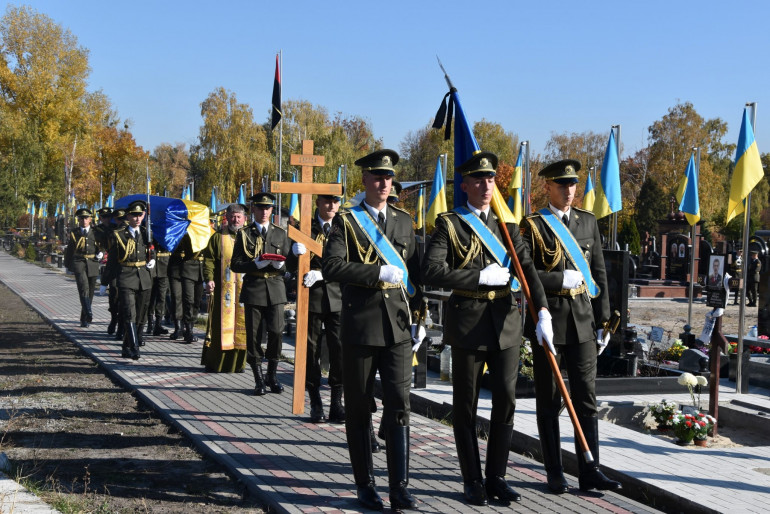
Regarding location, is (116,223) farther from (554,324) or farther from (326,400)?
(554,324)

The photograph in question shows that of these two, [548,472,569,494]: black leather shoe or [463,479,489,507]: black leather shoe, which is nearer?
[463,479,489,507]: black leather shoe

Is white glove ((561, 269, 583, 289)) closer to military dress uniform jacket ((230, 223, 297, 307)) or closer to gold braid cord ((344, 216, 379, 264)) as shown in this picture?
gold braid cord ((344, 216, 379, 264))

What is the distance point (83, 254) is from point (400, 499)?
39.8ft

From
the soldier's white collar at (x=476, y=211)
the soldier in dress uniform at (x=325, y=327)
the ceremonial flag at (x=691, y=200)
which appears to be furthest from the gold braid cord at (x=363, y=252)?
the ceremonial flag at (x=691, y=200)

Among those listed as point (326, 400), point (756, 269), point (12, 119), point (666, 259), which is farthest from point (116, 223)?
point (12, 119)

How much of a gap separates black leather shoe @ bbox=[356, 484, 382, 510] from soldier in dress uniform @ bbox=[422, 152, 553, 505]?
56 centimetres

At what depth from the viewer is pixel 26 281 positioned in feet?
89.4

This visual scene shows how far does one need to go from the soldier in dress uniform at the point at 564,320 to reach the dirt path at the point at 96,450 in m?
→ 1.96

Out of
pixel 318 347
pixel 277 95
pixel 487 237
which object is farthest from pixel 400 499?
pixel 277 95

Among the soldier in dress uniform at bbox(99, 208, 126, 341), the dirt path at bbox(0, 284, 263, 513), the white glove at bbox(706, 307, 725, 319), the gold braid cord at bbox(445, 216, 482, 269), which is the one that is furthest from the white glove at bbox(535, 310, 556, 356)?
the soldier in dress uniform at bbox(99, 208, 126, 341)

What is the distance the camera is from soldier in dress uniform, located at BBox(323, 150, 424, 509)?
16.8 ft

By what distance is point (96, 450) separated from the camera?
6.85 metres

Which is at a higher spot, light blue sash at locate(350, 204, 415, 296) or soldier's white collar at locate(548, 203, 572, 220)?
soldier's white collar at locate(548, 203, 572, 220)

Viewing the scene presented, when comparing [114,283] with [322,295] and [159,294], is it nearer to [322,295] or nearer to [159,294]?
[159,294]
